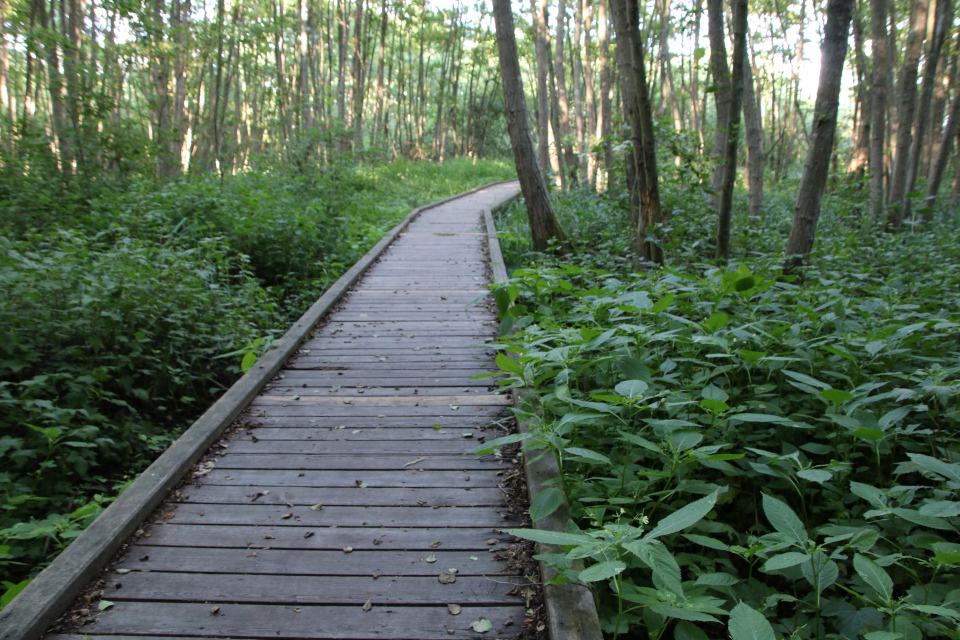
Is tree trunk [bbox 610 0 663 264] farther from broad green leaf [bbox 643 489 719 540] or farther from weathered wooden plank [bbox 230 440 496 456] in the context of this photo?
broad green leaf [bbox 643 489 719 540]

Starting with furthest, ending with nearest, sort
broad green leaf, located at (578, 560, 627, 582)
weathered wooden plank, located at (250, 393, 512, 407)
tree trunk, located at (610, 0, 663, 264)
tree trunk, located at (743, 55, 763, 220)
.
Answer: tree trunk, located at (743, 55, 763, 220)
tree trunk, located at (610, 0, 663, 264)
weathered wooden plank, located at (250, 393, 512, 407)
broad green leaf, located at (578, 560, 627, 582)

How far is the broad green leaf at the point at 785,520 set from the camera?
70.9 inches

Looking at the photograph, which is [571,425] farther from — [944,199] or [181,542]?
[944,199]

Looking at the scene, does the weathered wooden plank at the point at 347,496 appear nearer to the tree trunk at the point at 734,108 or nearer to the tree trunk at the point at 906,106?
the tree trunk at the point at 734,108

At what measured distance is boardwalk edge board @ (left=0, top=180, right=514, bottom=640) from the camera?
2016 mm

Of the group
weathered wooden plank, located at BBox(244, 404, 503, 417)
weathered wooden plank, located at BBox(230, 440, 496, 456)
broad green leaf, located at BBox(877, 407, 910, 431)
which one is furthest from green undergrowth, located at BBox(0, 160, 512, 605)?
broad green leaf, located at BBox(877, 407, 910, 431)

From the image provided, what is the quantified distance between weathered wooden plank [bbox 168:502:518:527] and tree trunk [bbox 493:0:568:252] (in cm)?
596

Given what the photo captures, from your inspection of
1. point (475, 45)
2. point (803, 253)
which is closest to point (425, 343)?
point (803, 253)

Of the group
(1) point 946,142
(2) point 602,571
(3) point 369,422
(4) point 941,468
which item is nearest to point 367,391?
(3) point 369,422

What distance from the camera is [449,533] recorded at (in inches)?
102

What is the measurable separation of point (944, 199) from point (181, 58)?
20.8 metres

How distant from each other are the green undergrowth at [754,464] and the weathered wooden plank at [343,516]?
493mm

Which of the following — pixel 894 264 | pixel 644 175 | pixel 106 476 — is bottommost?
pixel 106 476

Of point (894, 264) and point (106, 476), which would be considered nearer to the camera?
point (106, 476)
